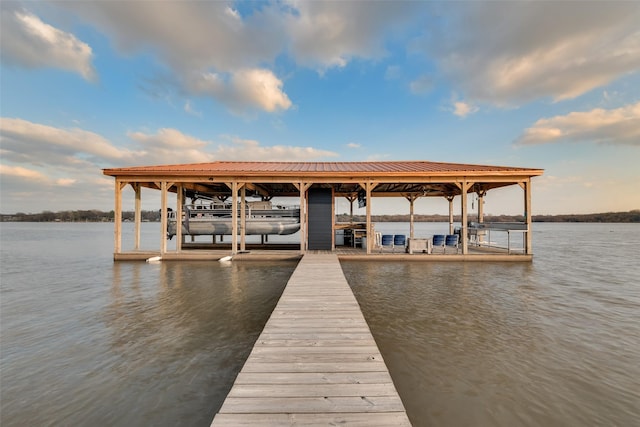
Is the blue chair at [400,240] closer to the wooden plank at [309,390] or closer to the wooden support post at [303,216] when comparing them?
the wooden support post at [303,216]

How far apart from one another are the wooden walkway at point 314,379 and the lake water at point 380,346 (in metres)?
0.68

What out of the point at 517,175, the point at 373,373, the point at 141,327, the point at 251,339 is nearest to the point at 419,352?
the point at 373,373

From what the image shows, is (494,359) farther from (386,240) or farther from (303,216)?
(386,240)

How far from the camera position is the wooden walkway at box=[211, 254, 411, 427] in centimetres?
204

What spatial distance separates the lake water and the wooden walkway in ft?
2.24

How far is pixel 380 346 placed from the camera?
418cm

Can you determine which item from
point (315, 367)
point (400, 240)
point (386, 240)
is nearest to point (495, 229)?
point (400, 240)

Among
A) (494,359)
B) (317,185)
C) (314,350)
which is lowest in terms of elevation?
(494,359)

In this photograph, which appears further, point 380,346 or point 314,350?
point 380,346

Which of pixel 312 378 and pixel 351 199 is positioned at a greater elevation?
pixel 351 199

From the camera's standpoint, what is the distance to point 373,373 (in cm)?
264

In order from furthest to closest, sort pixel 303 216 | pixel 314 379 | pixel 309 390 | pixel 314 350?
pixel 303 216 < pixel 314 350 < pixel 314 379 < pixel 309 390

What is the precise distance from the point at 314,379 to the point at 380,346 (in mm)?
1970

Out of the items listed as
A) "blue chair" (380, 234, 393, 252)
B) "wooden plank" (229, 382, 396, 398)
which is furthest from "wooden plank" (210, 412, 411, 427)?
"blue chair" (380, 234, 393, 252)
